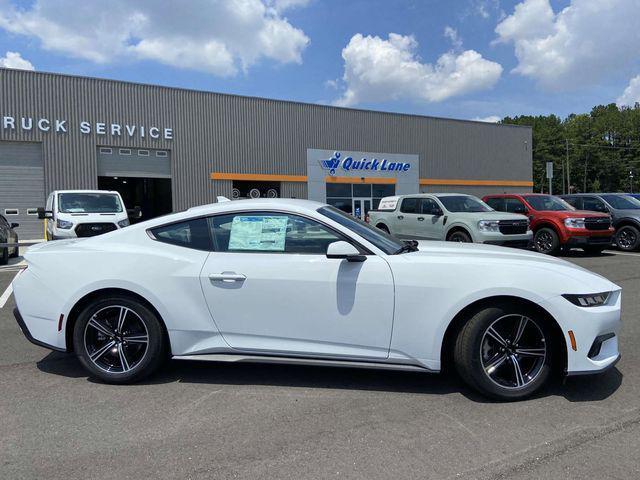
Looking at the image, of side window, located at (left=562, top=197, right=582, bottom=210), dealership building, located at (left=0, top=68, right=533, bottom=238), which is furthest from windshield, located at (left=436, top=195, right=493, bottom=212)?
dealership building, located at (left=0, top=68, right=533, bottom=238)

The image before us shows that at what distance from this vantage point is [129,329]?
4039 millimetres

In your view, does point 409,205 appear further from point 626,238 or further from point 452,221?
point 626,238

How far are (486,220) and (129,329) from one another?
9.39 meters

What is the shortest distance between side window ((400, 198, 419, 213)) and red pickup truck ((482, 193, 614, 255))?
124 inches

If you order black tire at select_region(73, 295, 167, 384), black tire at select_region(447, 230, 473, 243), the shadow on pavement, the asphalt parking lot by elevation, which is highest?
black tire at select_region(447, 230, 473, 243)

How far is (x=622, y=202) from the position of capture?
1536 centimetres

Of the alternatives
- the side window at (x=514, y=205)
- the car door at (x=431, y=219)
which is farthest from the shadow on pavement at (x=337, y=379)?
the side window at (x=514, y=205)

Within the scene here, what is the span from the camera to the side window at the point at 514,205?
14164mm

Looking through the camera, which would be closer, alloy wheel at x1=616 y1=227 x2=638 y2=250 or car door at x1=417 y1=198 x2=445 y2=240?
car door at x1=417 y1=198 x2=445 y2=240

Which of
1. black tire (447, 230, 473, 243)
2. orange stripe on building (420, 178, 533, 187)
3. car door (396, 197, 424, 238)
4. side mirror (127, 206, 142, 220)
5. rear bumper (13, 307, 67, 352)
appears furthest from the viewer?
orange stripe on building (420, 178, 533, 187)

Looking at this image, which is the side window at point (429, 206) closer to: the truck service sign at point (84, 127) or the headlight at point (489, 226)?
the headlight at point (489, 226)

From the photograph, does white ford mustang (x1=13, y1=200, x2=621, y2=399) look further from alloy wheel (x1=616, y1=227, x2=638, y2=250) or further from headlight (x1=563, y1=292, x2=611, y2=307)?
alloy wheel (x1=616, y1=227, x2=638, y2=250)

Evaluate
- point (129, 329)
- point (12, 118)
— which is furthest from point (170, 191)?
point (129, 329)

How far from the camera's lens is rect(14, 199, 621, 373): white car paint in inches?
140
